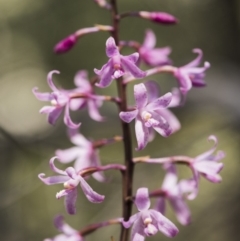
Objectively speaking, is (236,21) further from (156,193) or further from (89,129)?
(156,193)

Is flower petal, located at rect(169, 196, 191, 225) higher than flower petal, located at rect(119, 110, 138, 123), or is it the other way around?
flower petal, located at rect(119, 110, 138, 123)

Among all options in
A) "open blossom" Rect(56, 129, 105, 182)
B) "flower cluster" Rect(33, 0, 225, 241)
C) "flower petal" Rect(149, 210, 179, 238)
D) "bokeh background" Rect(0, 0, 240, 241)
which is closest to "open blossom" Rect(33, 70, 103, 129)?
"flower cluster" Rect(33, 0, 225, 241)

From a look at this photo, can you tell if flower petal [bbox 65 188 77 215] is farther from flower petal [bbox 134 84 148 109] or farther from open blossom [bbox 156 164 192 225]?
open blossom [bbox 156 164 192 225]

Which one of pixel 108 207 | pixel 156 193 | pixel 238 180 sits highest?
pixel 156 193

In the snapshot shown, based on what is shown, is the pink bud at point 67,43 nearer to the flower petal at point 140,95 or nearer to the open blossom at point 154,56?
the open blossom at point 154,56

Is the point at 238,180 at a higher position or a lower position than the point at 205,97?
lower

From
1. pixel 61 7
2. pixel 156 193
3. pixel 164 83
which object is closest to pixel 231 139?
pixel 164 83

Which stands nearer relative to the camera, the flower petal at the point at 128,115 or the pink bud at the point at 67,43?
the flower petal at the point at 128,115

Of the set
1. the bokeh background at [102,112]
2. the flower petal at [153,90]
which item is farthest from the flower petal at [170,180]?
the bokeh background at [102,112]
